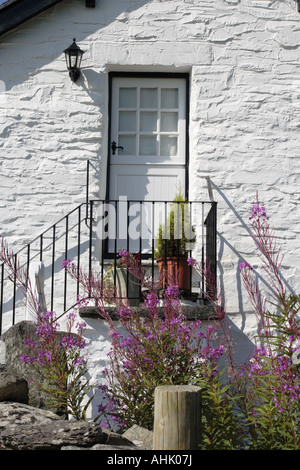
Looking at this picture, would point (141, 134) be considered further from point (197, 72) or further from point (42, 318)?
point (42, 318)

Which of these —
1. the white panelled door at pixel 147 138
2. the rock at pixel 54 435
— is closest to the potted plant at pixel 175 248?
the white panelled door at pixel 147 138

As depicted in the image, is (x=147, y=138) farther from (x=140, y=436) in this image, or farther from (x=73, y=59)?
(x=140, y=436)

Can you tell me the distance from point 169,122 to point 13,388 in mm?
3542

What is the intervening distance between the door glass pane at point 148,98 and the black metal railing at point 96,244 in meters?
1.14

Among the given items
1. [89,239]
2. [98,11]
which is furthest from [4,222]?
[98,11]

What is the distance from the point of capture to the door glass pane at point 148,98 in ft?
25.7

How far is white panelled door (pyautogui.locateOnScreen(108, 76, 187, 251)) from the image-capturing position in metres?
7.66

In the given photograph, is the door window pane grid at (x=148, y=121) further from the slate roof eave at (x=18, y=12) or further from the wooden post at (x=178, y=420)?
the wooden post at (x=178, y=420)

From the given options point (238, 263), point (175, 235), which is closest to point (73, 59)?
point (175, 235)

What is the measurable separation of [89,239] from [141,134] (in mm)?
1417

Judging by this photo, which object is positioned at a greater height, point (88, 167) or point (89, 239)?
point (88, 167)

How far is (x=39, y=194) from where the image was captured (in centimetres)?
735

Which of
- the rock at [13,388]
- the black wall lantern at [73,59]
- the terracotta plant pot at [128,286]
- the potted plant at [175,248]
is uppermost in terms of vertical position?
the black wall lantern at [73,59]

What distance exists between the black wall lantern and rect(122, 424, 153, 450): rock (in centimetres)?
399
